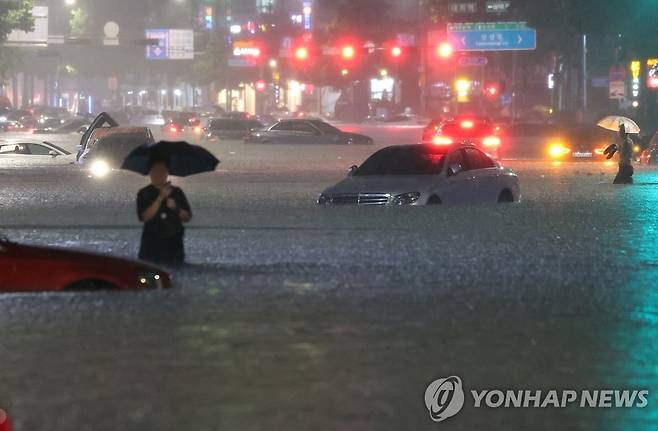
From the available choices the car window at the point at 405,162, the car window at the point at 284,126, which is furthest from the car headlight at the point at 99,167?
the car window at the point at 284,126

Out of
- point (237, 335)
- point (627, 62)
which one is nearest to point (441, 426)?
point (237, 335)

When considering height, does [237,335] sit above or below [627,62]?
below

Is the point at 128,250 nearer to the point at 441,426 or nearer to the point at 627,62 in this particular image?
the point at 441,426

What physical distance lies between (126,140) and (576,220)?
17.8 m

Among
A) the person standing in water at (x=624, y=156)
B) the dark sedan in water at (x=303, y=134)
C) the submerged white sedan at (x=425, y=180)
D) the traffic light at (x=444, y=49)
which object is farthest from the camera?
the traffic light at (x=444, y=49)

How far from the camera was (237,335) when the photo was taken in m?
11.5

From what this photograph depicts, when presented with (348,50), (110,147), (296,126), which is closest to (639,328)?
(110,147)

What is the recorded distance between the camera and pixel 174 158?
15.2 m

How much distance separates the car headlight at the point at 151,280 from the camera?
13014 mm

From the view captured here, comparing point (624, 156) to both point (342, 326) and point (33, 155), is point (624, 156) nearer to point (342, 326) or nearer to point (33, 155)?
point (342, 326)

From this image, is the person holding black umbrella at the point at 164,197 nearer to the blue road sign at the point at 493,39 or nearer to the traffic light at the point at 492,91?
the blue road sign at the point at 493,39

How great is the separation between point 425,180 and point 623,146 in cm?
930

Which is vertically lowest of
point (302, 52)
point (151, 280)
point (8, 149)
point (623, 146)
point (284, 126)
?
point (151, 280)

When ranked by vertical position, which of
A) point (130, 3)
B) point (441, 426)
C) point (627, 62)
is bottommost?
point (441, 426)
